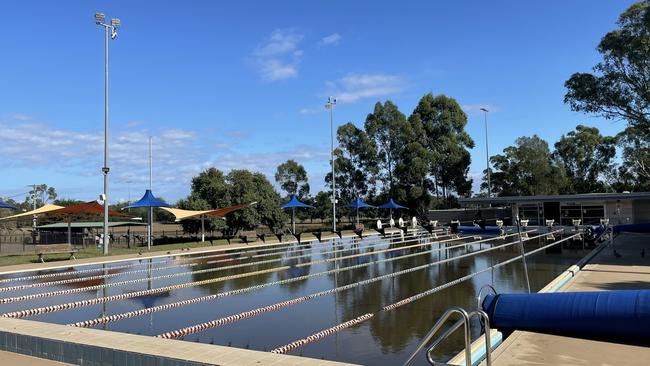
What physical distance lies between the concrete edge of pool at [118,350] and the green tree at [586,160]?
58594 mm

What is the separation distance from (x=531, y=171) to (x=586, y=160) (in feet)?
22.8

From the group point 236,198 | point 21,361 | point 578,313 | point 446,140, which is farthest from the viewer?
point 446,140

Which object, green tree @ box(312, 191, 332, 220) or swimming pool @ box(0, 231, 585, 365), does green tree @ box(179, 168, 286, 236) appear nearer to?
green tree @ box(312, 191, 332, 220)

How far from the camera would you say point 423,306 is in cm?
952

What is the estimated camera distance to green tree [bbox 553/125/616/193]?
57062mm

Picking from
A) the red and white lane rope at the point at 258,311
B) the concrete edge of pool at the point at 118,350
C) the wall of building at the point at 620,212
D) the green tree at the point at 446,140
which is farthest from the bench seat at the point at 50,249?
the green tree at the point at 446,140

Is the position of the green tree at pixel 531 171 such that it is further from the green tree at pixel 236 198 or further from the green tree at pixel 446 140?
the green tree at pixel 236 198

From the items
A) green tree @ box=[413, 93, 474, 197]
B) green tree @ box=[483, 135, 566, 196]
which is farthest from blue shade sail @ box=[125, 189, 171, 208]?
green tree @ box=[483, 135, 566, 196]

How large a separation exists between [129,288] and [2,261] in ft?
32.2

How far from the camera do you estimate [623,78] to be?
84.4 ft

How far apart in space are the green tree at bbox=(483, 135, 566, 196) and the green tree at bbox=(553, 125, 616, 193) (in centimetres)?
170

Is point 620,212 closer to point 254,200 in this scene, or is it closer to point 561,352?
point 254,200

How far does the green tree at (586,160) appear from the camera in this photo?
57062 mm

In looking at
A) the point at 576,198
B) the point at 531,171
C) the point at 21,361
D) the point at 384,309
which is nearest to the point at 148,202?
the point at 384,309
